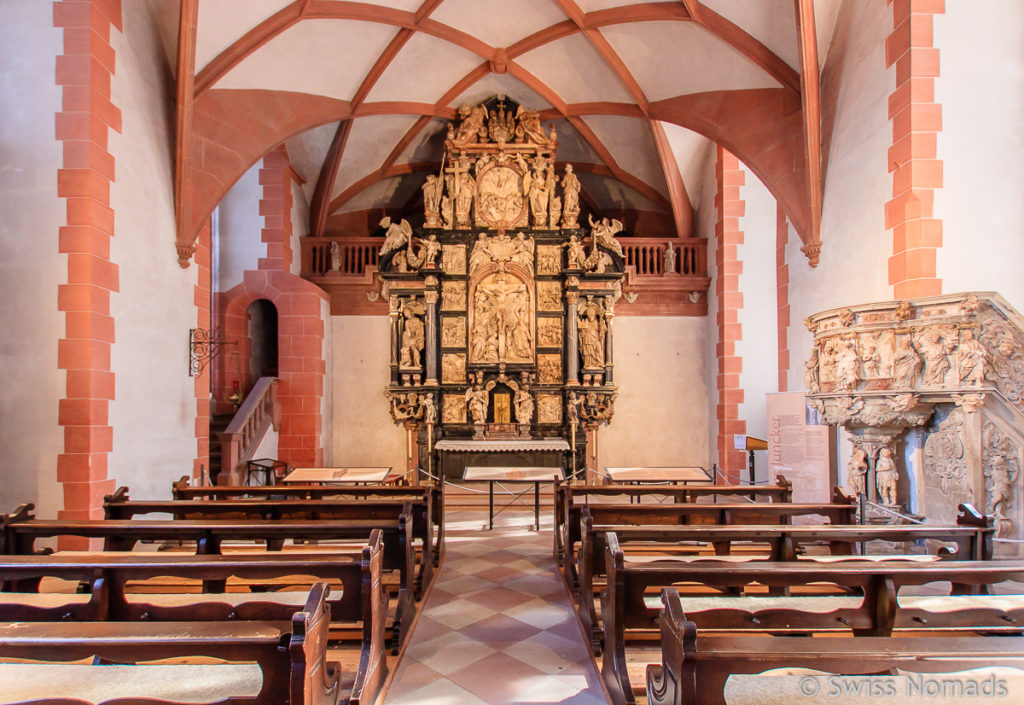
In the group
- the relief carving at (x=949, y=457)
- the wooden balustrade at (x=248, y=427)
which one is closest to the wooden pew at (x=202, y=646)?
the relief carving at (x=949, y=457)

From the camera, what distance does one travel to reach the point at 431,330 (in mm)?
11883

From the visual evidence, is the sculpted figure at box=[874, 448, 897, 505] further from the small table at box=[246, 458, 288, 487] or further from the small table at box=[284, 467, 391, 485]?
the small table at box=[246, 458, 288, 487]

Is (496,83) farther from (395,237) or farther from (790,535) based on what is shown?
(790,535)

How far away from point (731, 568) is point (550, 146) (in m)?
10.6

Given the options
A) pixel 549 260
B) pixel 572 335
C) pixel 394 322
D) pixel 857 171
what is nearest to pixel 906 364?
pixel 857 171

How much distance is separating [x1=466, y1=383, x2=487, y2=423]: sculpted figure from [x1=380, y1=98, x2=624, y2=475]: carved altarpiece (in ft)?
0.07

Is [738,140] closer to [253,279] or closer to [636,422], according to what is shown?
[636,422]

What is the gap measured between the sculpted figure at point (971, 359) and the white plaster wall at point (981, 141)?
1.34 metres

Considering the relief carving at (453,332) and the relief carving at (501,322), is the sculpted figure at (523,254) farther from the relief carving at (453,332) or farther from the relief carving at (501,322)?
the relief carving at (453,332)

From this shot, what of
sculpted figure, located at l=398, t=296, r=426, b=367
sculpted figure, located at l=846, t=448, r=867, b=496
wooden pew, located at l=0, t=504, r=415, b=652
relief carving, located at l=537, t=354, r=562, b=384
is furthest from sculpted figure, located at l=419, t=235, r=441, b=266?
sculpted figure, located at l=846, t=448, r=867, b=496

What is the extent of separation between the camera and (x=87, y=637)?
2.08m

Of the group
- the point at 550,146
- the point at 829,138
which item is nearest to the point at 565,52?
the point at 550,146

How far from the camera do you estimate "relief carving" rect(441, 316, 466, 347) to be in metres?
12.0

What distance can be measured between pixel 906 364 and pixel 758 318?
6.89m
